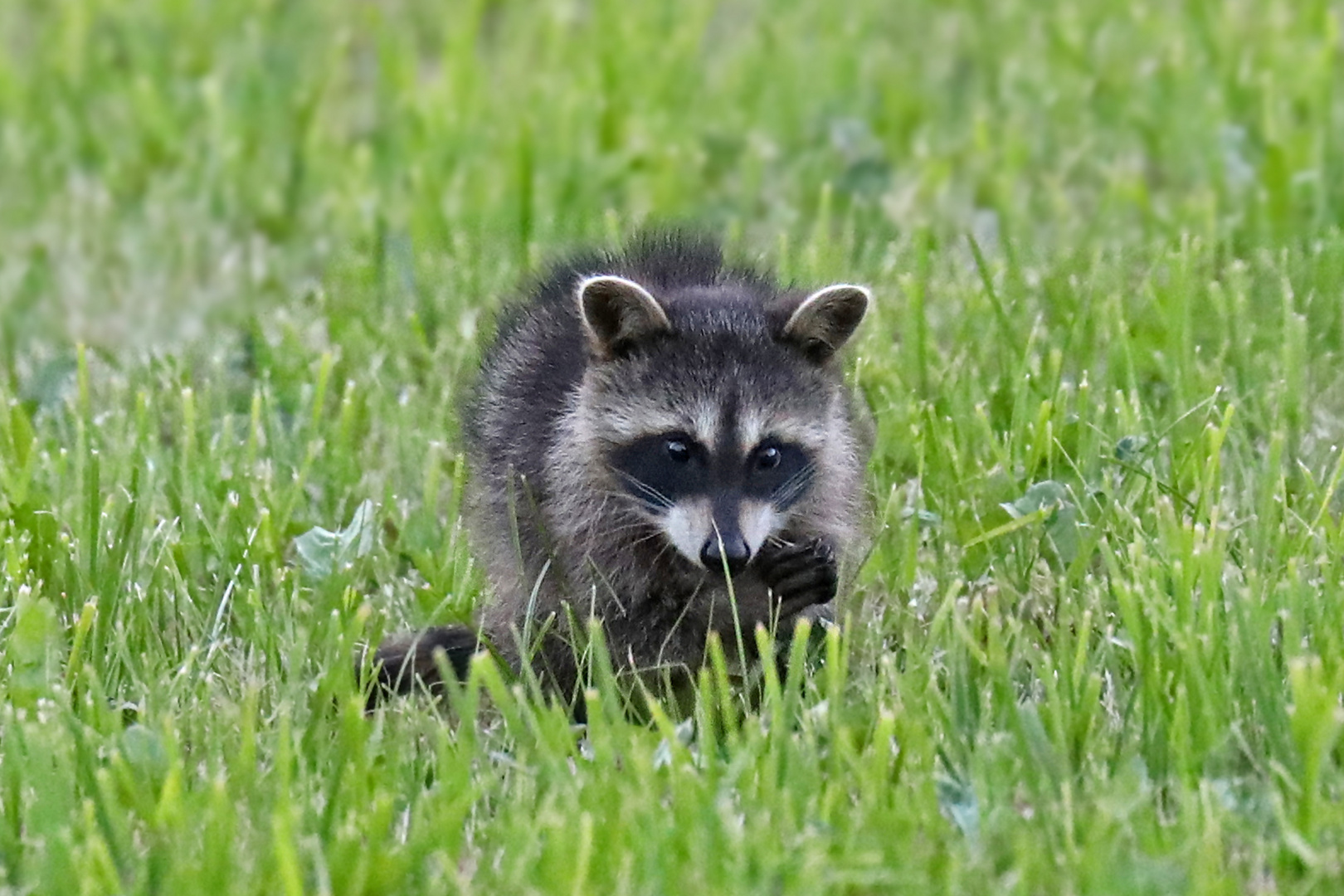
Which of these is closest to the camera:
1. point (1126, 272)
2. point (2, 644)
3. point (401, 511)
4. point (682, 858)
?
point (682, 858)

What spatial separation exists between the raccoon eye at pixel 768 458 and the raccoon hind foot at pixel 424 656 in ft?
2.71

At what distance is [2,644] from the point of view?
496 cm

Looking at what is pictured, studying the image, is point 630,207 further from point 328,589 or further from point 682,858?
point 682,858

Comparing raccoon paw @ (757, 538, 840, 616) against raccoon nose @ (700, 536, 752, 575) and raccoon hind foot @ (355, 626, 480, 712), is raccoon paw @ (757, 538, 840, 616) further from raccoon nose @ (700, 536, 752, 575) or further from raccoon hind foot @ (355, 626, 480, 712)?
raccoon hind foot @ (355, 626, 480, 712)

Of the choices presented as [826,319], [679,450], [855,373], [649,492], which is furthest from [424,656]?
[855,373]

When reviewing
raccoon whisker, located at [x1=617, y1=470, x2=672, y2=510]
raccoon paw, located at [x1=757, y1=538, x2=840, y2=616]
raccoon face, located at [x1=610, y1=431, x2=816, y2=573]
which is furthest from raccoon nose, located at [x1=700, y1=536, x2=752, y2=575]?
raccoon whisker, located at [x1=617, y1=470, x2=672, y2=510]

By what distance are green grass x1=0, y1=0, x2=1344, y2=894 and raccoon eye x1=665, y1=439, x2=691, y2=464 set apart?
0.62m

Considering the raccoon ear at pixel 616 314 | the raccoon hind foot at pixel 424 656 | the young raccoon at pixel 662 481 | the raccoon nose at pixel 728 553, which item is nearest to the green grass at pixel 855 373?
the raccoon hind foot at pixel 424 656

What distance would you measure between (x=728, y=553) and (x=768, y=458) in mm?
469

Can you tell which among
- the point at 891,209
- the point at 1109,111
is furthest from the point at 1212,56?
the point at 891,209

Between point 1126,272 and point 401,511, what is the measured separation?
9.17 ft

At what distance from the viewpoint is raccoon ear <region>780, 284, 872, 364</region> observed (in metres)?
5.28

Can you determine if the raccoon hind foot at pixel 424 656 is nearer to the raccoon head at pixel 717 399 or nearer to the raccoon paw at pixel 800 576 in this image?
the raccoon head at pixel 717 399

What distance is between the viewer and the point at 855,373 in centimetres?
619
